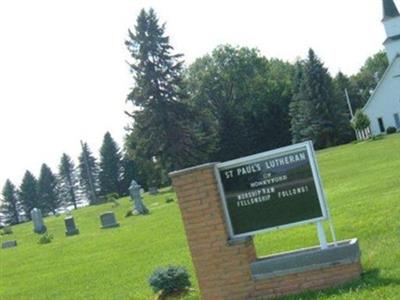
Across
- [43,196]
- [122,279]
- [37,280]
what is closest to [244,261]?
[122,279]

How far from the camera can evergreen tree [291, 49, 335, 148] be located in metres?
72.6

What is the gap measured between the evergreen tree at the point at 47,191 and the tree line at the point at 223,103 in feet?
88.7

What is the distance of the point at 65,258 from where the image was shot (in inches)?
926

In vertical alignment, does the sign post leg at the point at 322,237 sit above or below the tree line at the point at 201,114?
below

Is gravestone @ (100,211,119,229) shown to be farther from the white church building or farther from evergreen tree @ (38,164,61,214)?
evergreen tree @ (38,164,61,214)

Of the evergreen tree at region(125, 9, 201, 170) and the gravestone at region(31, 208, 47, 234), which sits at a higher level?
the evergreen tree at region(125, 9, 201, 170)

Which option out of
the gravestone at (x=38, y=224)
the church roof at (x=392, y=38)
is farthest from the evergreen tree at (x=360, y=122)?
the gravestone at (x=38, y=224)

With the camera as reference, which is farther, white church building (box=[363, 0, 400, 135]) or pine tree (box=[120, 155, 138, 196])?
pine tree (box=[120, 155, 138, 196])

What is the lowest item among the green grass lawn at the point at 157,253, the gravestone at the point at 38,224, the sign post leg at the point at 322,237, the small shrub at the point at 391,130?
the green grass lawn at the point at 157,253

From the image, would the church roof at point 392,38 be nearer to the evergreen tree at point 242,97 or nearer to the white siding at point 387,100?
the white siding at point 387,100

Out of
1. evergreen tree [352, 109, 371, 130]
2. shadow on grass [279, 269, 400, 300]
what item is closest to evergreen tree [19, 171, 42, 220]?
evergreen tree [352, 109, 371, 130]

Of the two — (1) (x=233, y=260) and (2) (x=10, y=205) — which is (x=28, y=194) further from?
(1) (x=233, y=260)

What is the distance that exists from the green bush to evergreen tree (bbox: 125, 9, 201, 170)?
148 feet

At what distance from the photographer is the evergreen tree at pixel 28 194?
109 metres
